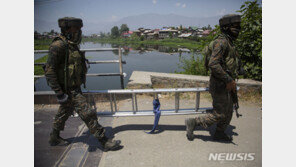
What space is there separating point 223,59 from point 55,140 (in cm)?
306

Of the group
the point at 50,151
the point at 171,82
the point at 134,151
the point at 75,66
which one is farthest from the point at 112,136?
the point at 171,82

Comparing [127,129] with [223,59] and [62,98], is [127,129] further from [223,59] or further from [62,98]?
[223,59]

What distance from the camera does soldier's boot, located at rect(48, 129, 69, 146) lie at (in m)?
2.70

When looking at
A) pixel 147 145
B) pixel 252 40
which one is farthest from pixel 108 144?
pixel 252 40

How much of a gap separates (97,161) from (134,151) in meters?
0.57

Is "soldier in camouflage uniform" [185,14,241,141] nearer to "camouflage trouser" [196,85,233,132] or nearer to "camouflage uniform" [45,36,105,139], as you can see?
"camouflage trouser" [196,85,233,132]

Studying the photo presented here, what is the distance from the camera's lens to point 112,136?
3.01m

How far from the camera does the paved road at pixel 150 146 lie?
7.69 feet

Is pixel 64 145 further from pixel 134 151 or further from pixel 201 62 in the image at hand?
pixel 201 62

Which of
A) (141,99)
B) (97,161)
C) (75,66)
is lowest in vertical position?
(97,161)

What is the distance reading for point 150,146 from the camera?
105 inches

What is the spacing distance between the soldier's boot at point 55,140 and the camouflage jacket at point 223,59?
2714 mm

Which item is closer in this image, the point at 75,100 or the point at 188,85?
the point at 75,100

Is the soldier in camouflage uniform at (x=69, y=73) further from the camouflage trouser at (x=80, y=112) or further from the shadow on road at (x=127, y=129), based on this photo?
the shadow on road at (x=127, y=129)
